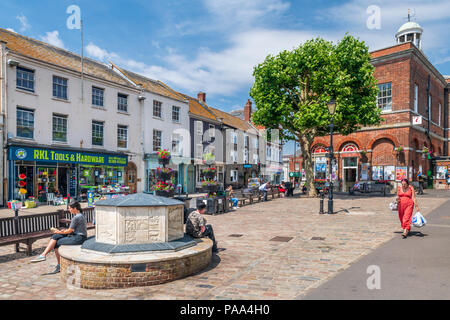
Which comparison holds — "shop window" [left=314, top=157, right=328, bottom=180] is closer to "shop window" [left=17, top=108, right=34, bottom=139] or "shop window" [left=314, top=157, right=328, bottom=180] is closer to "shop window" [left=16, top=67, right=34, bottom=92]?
"shop window" [left=17, top=108, right=34, bottom=139]

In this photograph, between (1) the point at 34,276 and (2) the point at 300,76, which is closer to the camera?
(1) the point at 34,276

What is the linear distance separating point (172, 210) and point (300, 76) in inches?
767

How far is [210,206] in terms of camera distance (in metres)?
14.8

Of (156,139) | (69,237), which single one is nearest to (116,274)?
(69,237)

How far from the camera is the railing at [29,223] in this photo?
7.39 meters

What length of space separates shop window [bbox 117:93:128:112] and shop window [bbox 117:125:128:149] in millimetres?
1574

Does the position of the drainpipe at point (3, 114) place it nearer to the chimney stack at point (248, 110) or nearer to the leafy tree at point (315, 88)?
the leafy tree at point (315, 88)

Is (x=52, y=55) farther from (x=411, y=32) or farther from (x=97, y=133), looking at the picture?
(x=411, y=32)

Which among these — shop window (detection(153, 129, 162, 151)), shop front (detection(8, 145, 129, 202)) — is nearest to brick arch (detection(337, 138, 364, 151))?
shop window (detection(153, 129, 162, 151))

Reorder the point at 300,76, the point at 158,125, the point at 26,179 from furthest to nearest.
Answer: the point at 158,125, the point at 300,76, the point at 26,179

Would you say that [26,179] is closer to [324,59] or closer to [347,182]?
[324,59]

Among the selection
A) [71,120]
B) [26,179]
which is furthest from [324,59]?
[26,179]

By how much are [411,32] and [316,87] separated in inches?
1032

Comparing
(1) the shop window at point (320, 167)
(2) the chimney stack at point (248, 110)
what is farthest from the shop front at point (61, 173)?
(2) the chimney stack at point (248, 110)
